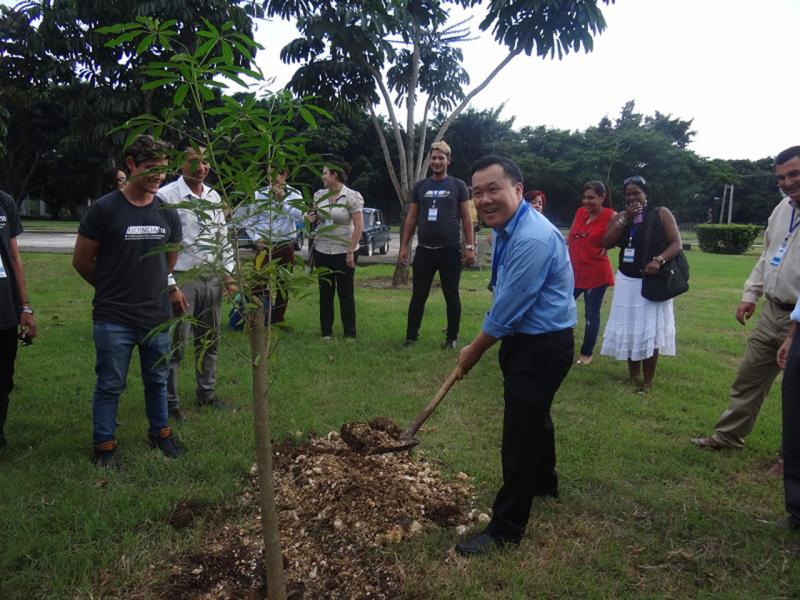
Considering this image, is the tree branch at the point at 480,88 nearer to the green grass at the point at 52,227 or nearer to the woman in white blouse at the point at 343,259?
the woman in white blouse at the point at 343,259

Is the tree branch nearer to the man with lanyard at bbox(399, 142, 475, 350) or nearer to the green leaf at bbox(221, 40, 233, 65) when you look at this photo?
the man with lanyard at bbox(399, 142, 475, 350)

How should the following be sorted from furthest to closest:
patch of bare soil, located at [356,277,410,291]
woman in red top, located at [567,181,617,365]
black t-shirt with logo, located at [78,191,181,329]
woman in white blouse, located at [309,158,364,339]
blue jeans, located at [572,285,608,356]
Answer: patch of bare soil, located at [356,277,410,291]
woman in white blouse, located at [309,158,364,339]
blue jeans, located at [572,285,608,356]
woman in red top, located at [567,181,617,365]
black t-shirt with logo, located at [78,191,181,329]

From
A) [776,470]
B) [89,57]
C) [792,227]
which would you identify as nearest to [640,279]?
[792,227]

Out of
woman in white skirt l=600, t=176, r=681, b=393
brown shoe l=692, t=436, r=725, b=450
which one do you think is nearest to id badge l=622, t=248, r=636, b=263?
woman in white skirt l=600, t=176, r=681, b=393

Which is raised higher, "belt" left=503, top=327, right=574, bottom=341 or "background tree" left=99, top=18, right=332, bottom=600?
"background tree" left=99, top=18, right=332, bottom=600

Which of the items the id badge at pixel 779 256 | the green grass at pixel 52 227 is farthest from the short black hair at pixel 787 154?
the green grass at pixel 52 227

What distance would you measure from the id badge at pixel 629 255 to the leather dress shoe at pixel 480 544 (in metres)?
2.96

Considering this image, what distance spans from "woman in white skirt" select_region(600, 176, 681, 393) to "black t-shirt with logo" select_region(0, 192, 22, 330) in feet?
14.4

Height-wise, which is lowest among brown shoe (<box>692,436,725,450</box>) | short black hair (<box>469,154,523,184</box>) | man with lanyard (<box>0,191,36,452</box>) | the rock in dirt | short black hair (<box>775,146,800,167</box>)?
brown shoe (<box>692,436,725,450</box>)

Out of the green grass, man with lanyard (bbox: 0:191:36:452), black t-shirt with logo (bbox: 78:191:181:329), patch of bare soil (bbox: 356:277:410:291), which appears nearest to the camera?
black t-shirt with logo (bbox: 78:191:181:329)

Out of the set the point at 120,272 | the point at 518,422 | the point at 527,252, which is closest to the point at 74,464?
the point at 120,272

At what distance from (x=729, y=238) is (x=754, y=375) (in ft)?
81.1

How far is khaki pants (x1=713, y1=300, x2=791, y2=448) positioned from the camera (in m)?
3.39

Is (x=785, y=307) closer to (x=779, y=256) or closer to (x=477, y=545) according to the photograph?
(x=779, y=256)
